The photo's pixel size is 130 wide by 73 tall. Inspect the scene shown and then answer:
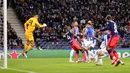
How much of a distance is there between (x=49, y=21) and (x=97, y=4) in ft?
19.4

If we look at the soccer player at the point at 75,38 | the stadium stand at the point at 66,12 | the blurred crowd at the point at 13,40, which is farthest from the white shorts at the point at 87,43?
the stadium stand at the point at 66,12

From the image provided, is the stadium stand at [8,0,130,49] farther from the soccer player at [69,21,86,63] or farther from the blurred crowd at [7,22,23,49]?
the soccer player at [69,21,86,63]

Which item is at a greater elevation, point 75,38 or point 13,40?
point 75,38

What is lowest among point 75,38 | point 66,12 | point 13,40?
point 13,40

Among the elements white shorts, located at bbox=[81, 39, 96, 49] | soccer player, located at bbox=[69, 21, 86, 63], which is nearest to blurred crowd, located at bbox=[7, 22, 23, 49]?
soccer player, located at bbox=[69, 21, 86, 63]

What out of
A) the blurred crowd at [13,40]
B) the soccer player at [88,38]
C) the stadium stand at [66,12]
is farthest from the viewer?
the stadium stand at [66,12]

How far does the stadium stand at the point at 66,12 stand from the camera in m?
35.2

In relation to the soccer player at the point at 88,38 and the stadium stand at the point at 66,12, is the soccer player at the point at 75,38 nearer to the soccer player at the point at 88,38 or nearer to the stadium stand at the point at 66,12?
the soccer player at the point at 88,38

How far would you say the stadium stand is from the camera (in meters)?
35.2

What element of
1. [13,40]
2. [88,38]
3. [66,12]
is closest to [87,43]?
[88,38]

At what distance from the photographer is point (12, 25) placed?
124 feet

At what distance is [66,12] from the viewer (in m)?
38.7

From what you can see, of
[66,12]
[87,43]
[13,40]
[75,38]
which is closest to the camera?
[87,43]

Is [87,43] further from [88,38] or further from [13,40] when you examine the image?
[13,40]
